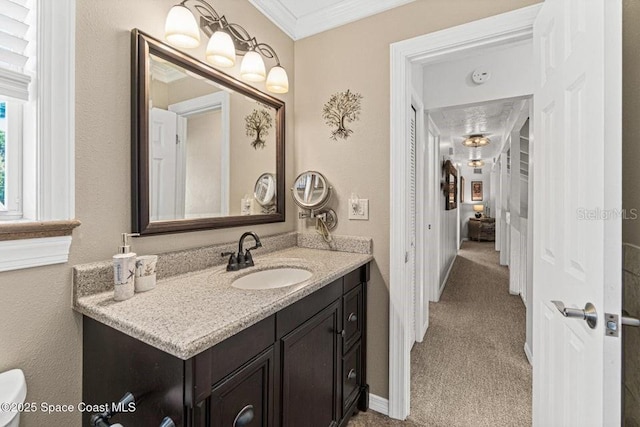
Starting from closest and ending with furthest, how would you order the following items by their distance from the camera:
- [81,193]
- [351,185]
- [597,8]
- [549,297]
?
1. [597,8]
2. [81,193]
3. [549,297]
4. [351,185]

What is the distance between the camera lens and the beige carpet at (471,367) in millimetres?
1695

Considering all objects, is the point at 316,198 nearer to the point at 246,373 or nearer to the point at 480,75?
the point at 246,373

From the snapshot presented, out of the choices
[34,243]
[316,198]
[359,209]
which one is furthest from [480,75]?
[34,243]

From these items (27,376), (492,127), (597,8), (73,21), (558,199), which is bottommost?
(27,376)

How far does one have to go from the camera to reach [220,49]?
1356mm

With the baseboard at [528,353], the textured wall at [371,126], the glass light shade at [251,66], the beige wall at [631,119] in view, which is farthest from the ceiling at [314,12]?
the baseboard at [528,353]

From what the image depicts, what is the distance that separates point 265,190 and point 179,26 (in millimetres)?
919

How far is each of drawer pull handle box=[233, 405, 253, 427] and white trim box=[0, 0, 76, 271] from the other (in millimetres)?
754

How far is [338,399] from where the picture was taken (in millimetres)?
1441

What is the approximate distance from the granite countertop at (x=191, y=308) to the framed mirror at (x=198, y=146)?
11.1 inches

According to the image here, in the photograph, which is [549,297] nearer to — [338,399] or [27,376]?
[338,399]

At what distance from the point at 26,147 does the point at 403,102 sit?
1.63m

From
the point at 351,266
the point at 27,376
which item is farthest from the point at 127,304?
the point at 351,266

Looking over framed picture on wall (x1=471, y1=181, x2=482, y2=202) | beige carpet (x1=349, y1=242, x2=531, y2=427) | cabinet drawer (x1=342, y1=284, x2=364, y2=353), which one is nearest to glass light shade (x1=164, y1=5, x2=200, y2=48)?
cabinet drawer (x1=342, y1=284, x2=364, y2=353)
